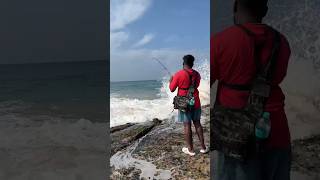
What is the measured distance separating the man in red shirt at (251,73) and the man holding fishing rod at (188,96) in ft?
5.48

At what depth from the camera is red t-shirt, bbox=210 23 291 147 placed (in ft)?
4.09

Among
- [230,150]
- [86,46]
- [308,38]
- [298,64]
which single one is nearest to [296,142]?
[298,64]

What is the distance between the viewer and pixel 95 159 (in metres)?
2.88

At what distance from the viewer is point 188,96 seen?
124 inches

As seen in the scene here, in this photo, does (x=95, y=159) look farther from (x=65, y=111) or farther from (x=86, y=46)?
(x=65, y=111)

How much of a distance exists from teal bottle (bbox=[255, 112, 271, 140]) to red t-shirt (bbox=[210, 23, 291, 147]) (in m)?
0.02

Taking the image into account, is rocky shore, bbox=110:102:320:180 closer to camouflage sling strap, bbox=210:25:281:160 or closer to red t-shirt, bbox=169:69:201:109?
red t-shirt, bbox=169:69:201:109

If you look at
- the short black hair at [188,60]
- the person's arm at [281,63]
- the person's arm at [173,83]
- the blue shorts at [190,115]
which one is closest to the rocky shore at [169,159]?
the blue shorts at [190,115]

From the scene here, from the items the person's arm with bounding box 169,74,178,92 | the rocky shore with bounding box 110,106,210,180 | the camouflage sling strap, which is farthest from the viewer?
the person's arm with bounding box 169,74,178,92

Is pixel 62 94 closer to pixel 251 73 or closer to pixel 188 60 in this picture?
pixel 188 60

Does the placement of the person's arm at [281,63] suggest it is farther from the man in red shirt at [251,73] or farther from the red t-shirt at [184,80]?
the red t-shirt at [184,80]

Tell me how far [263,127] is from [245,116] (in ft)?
0.22

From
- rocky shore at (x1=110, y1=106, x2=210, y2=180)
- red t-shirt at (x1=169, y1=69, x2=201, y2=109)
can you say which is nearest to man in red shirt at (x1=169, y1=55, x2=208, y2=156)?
red t-shirt at (x1=169, y1=69, x2=201, y2=109)

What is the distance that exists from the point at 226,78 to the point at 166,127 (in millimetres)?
2746
